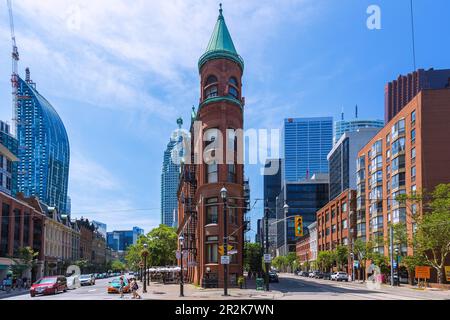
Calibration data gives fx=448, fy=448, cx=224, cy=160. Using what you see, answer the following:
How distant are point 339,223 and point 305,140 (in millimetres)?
83665

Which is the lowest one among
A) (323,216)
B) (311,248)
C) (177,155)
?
(311,248)

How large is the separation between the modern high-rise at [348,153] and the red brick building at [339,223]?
1316 inches

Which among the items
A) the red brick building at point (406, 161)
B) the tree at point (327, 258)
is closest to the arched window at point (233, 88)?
the red brick building at point (406, 161)

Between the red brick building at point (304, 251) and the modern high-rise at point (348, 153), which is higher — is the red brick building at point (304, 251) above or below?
below

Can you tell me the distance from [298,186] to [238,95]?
144 m

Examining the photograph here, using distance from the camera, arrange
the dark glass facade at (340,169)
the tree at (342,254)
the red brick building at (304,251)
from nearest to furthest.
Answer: the tree at (342,254)
the red brick building at (304,251)
the dark glass facade at (340,169)

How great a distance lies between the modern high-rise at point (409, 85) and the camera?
259 ft

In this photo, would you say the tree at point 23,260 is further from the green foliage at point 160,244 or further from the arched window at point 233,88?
the arched window at point 233,88

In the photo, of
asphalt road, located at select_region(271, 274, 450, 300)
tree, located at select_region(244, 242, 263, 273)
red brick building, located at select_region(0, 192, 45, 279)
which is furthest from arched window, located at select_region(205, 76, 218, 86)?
tree, located at select_region(244, 242, 263, 273)

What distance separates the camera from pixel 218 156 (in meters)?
48.7

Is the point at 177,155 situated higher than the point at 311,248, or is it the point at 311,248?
the point at 177,155
